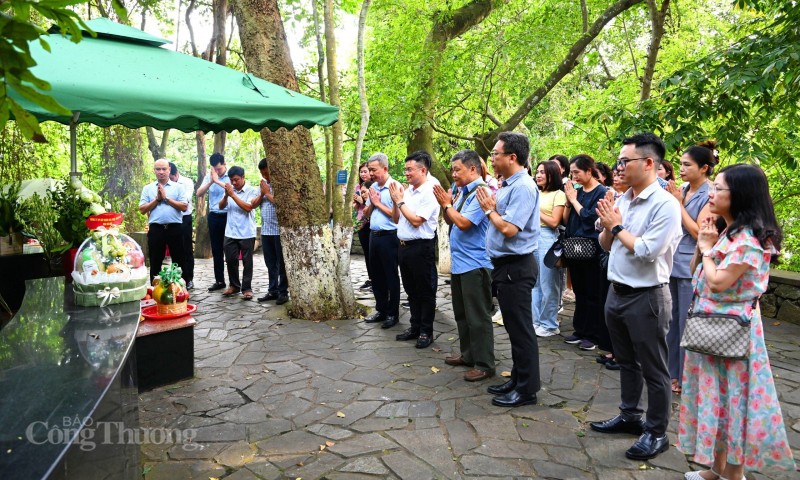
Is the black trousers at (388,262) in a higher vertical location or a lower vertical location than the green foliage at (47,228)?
lower

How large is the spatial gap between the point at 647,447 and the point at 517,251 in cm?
152

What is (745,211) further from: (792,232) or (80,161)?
(80,161)

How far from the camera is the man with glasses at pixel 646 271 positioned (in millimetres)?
3092

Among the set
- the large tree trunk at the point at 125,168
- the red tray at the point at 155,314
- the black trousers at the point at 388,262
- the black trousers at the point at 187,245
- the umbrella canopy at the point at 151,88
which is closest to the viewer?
the umbrella canopy at the point at 151,88

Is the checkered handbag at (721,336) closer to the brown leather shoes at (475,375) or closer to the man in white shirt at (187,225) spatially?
the brown leather shoes at (475,375)

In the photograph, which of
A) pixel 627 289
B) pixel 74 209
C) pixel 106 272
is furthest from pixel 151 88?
pixel 627 289

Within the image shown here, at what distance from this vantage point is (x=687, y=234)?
4.22 m

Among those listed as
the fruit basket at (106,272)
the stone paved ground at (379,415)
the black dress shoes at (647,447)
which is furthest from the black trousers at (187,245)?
the black dress shoes at (647,447)

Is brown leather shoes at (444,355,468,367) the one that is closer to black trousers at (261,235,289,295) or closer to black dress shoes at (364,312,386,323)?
black dress shoes at (364,312,386,323)

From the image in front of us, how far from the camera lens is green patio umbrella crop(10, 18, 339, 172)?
3.32 m

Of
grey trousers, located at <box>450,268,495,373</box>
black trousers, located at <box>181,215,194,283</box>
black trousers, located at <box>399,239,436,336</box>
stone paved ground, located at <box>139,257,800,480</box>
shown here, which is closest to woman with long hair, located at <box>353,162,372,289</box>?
black trousers, located at <box>399,239,436,336</box>

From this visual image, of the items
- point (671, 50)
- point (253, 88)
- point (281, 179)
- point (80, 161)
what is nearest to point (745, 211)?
point (253, 88)

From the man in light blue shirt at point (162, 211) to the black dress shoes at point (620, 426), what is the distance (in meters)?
6.20

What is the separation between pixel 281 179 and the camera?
6418 millimetres
